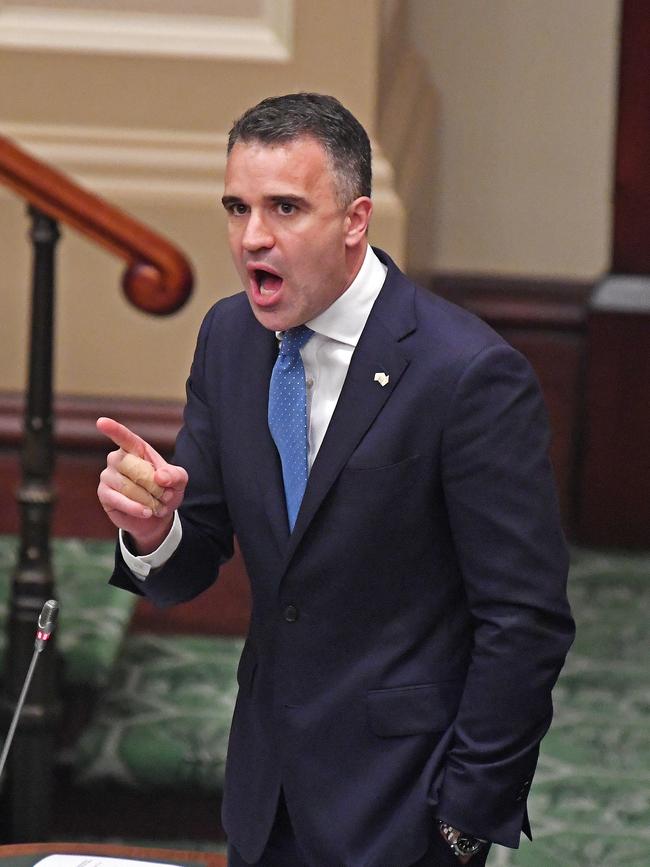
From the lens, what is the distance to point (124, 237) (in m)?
3.20

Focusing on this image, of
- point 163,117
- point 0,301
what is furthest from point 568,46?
point 0,301

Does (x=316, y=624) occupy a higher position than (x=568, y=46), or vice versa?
(x=568, y=46)

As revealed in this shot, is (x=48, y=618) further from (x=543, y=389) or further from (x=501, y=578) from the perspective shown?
(x=543, y=389)

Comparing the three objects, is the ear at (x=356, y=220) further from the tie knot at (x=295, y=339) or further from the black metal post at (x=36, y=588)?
the black metal post at (x=36, y=588)

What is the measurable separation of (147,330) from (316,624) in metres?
2.43

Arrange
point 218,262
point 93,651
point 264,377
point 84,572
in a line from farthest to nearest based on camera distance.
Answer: point 218,262, point 84,572, point 93,651, point 264,377

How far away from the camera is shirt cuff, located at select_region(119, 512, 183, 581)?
5.97ft

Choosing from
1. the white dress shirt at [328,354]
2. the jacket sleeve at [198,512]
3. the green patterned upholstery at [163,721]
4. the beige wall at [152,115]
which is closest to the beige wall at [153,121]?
the beige wall at [152,115]

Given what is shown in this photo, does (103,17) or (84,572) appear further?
Result: (103,17)

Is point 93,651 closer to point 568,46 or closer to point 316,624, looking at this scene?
point 316,624

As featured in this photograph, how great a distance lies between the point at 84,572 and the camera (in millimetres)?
3779

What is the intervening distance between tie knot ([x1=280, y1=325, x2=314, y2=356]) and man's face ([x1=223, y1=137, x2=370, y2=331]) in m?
0.10

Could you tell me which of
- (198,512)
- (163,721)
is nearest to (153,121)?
(163,721)

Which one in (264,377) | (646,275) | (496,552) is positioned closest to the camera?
(496,552)
